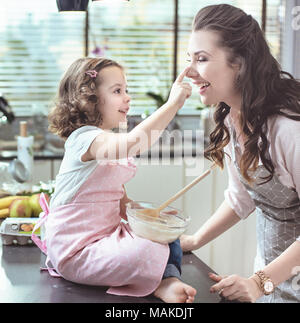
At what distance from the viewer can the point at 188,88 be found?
1326 mm

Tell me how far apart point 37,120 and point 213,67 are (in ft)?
7.14

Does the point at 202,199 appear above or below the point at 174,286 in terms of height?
below

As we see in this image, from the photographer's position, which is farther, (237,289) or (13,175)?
(13,175)

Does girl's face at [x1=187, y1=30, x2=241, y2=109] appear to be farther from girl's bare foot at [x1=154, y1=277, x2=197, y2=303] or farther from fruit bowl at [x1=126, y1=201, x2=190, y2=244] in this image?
girl's bare foot at [x1=154, y1=277, x2=197, y2=303]

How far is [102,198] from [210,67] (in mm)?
455

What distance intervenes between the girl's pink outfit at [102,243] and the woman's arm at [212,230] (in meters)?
0.34

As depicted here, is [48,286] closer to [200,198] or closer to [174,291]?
[174,291]

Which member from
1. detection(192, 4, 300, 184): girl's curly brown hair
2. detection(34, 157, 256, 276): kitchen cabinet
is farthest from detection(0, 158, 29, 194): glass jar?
detection(192, 4, 300, 184): girl's curly brown hair

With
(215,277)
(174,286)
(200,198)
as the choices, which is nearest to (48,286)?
(174,286)

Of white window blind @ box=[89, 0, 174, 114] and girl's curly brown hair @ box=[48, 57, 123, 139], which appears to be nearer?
girl's curly brown hair @ box=[48, 57, 123, 139]

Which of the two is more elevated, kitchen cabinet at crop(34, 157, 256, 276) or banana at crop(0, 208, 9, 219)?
banana at crop(0, 208, 9, 219)

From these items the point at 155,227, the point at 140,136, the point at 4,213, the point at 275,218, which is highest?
the point at 140,136

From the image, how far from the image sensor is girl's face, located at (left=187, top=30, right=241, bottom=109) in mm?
1404

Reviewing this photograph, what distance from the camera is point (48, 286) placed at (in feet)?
4.41
